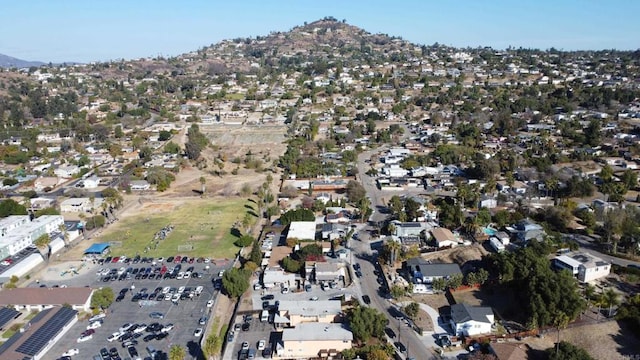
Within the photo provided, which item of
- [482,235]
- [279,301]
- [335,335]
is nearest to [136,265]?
[279,301]

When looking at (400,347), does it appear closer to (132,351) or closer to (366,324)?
(366,324)

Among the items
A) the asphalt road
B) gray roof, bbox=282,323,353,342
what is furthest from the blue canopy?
the asphalt road

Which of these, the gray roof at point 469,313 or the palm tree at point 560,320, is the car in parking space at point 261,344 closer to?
the gray roof at point 469,313

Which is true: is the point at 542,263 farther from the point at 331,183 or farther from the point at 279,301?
the point at 331,183

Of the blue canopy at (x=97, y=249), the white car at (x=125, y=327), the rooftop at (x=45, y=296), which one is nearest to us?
the white car at (x=125, y=327)

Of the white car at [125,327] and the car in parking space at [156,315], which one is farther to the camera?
the car in parking space at [156,315]

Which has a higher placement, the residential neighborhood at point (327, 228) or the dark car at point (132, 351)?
the residential neighborhood at point (327, 228)

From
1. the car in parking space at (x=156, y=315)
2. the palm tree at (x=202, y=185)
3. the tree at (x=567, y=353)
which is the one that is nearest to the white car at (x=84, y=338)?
the car in parking space at (x=156, y=315)
